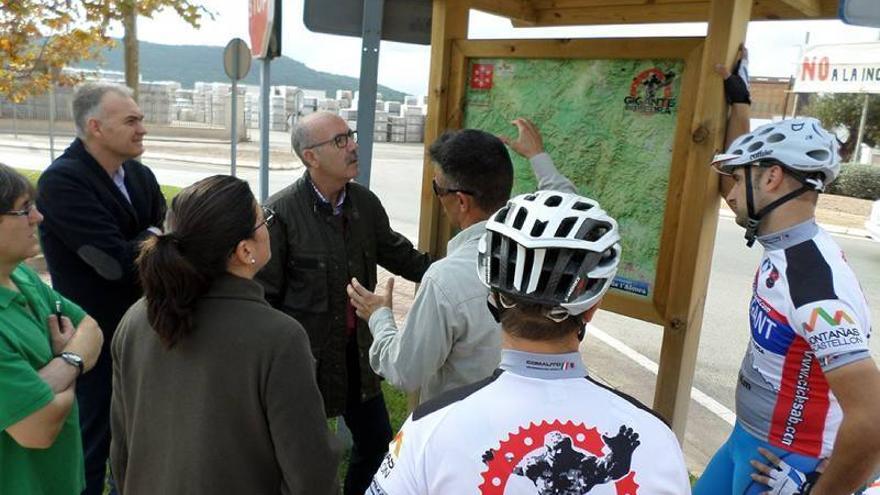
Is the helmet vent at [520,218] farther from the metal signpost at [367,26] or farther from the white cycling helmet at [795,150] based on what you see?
the metal signpost at [367,26]

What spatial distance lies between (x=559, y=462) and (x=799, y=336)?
3.79 feet

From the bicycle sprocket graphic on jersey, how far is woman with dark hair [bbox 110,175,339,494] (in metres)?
0.83

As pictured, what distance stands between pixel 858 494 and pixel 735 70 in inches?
61.9

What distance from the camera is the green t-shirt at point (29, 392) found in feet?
6.28

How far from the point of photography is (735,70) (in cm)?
253

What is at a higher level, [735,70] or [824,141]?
[735,70]

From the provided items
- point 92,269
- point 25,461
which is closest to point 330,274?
point 92,269

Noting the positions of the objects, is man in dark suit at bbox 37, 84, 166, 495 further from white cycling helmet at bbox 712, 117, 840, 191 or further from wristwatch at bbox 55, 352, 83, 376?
white cycling helmet at bbox 712, 117, 840, 191

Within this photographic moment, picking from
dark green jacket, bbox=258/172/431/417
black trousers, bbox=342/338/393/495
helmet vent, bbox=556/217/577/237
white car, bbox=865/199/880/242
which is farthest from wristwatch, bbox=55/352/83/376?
white car, bbox=865/199/880/242

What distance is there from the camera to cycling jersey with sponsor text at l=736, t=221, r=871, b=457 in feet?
6.08

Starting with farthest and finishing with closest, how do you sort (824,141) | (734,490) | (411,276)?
(411,276) → (734,490) → (824,141)

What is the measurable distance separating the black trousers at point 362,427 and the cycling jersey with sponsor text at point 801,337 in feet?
5.78

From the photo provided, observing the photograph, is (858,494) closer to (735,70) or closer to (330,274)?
(735,70)

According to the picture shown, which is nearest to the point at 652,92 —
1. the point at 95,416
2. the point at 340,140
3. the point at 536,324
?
the point at 340,140
